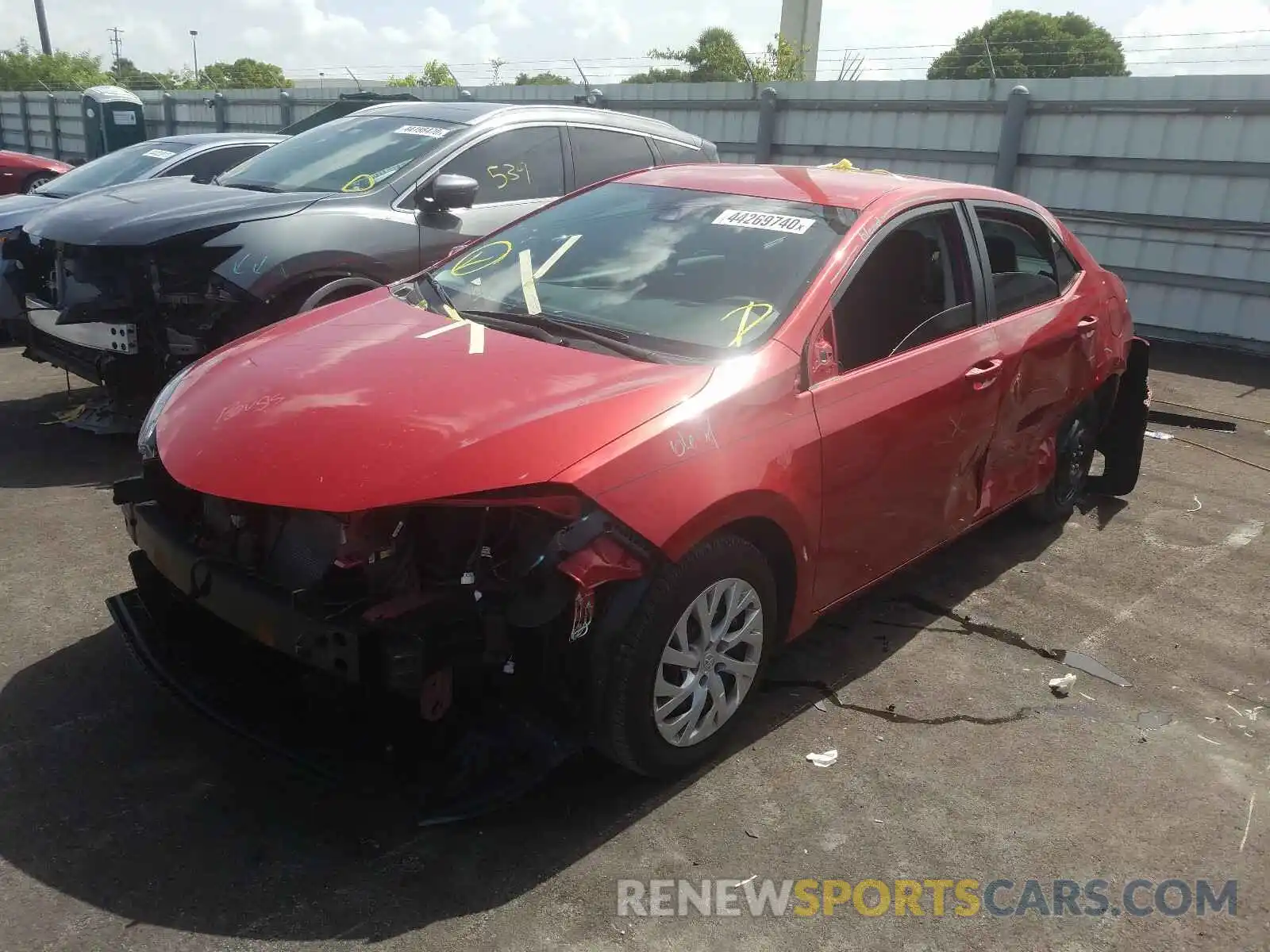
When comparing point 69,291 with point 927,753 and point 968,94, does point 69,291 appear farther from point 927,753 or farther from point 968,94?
point 968,94

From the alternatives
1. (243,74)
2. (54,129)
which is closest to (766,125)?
(54,129)

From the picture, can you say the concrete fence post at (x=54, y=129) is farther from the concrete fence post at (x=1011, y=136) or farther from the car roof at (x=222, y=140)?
the concrete fence post at (x=1011, y=136)

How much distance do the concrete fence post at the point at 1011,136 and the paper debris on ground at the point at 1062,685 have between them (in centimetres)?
795

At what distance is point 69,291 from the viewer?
540 cm

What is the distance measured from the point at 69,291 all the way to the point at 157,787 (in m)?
3.52

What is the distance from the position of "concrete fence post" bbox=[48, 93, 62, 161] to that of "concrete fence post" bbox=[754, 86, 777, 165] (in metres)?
19.4

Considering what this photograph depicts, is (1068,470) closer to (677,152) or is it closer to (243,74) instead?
(677,152)

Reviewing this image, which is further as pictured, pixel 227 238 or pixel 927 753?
pixel 227 238

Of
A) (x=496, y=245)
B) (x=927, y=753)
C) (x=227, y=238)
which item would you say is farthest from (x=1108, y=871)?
(x=227, y=238)

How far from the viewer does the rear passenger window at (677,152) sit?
7.23 m

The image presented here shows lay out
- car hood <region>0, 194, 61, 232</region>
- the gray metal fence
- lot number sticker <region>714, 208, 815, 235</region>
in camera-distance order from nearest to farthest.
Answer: lot number sticker <region>714, 208, 815, 235</region> → car hood <region>0, 194, 61, 232</region> → the gray metal fence

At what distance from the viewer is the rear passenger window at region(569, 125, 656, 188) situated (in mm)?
6715

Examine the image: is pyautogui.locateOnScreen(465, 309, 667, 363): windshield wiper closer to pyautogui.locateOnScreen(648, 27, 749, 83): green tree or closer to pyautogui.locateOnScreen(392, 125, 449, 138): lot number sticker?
pyautogui.locateOnScreen(392, 125, 449, 138): lot number sticker

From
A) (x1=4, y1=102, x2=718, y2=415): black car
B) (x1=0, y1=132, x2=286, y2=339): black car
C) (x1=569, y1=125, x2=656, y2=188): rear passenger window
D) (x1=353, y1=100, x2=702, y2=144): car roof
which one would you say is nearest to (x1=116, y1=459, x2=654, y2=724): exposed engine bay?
(x1=4, y1=102, x2=718, y2=415): black car
